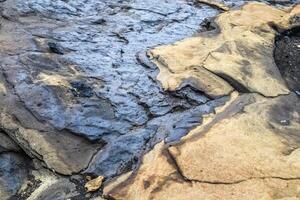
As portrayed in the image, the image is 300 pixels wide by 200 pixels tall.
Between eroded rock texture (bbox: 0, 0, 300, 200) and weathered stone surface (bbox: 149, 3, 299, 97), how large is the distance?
1cm

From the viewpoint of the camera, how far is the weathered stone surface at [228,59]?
12.6 feet

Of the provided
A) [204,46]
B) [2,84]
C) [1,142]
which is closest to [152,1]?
[204,46]

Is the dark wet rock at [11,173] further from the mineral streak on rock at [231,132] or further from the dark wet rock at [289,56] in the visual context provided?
the dark wet rock at [289,56]

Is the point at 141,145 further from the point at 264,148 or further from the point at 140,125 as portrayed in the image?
the point at 264,148

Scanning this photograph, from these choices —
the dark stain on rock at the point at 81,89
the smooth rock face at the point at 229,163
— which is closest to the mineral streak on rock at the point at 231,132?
the smooth rock face at the point at 229,163

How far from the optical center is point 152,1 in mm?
5773

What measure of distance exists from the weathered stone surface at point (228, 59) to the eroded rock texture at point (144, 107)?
1cm

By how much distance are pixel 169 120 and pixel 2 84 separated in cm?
130

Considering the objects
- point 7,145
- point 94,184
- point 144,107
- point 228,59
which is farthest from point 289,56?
point 7,145

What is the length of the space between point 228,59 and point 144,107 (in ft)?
3.09

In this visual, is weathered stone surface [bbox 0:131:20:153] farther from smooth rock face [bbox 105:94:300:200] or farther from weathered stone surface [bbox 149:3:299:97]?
weathered stone surface [bbox 149:3:299:97]

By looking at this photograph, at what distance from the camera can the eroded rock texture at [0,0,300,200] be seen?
115 inches

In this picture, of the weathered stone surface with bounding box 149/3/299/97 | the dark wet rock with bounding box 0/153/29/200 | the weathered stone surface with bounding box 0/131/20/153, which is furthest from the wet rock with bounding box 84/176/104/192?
the weathered stone surface with bounding box 149/3/299/97

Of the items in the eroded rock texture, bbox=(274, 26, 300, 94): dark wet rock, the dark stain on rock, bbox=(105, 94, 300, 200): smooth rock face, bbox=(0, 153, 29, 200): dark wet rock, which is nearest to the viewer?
bbox=(105, 94, 300, 200): smooth rock face
